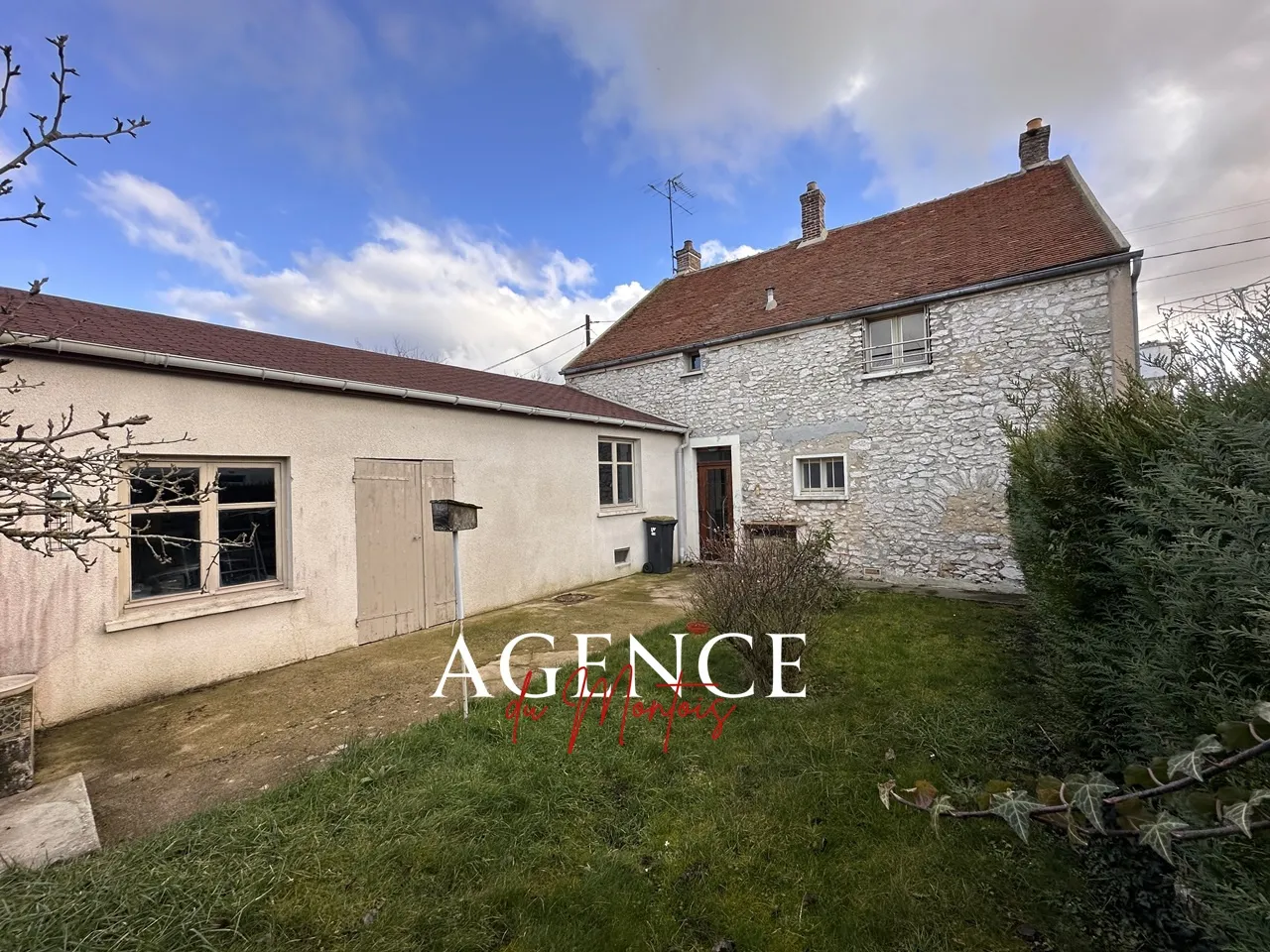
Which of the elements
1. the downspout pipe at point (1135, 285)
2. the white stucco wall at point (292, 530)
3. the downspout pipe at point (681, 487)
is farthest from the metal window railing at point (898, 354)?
the white stucco wall at point (292, 530)

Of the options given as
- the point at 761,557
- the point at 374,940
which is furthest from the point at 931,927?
the point at 761,557

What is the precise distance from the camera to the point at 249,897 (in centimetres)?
229

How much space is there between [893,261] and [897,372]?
3.00 meters

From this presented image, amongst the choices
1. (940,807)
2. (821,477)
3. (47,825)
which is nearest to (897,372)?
(821,477)

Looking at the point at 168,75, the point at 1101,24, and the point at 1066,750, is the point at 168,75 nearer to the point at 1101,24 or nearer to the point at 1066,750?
the point at 1066,750

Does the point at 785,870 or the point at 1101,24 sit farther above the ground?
the point at 1101,24

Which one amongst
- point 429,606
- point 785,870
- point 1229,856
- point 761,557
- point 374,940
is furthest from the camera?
point 429,606

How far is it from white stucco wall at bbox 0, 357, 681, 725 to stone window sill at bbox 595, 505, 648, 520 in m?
0.47

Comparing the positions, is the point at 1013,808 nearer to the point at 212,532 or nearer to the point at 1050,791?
the point at 1050,791

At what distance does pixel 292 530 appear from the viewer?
5766mm

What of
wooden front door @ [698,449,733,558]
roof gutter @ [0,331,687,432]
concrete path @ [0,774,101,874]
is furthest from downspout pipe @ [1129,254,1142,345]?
concrete path @ [0,774,101,874]

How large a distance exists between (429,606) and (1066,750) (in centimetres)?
683

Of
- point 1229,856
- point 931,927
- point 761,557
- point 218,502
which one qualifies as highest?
point 218,502

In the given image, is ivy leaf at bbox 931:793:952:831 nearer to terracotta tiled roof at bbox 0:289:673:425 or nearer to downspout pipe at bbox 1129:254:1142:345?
terracotta tiled roof at bbox 0:289:673:425
